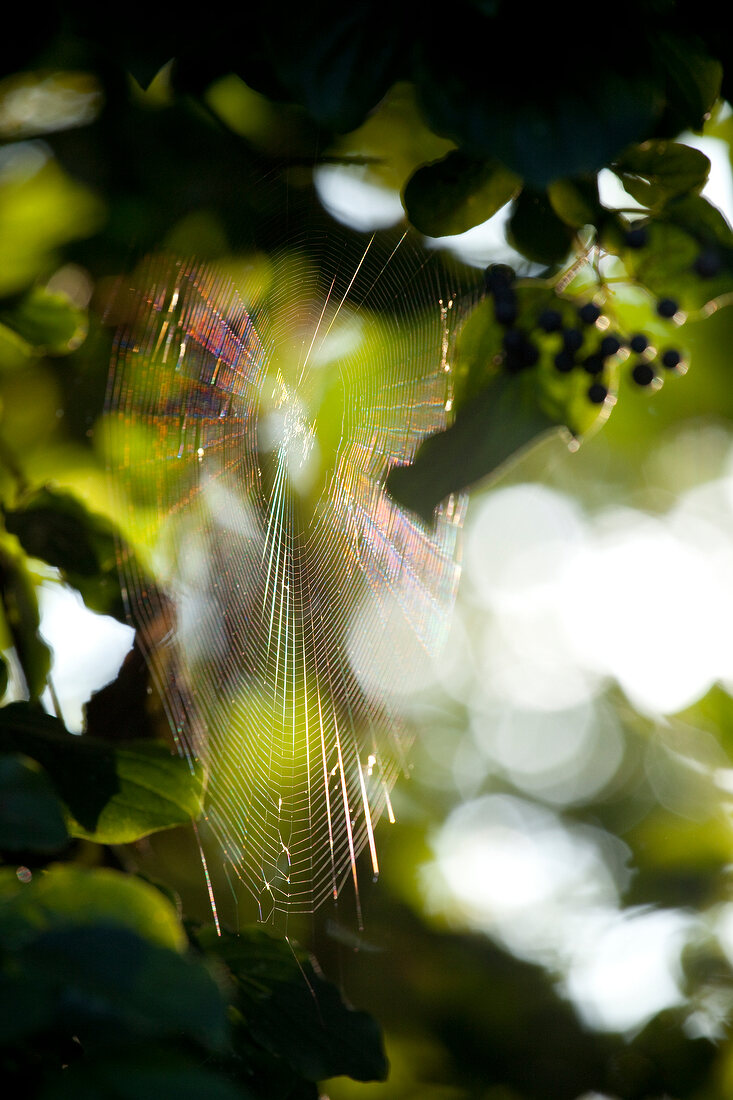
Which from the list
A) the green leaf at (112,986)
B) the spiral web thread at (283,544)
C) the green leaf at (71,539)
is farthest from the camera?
the spiral web thread at (283,544)

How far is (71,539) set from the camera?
953mm

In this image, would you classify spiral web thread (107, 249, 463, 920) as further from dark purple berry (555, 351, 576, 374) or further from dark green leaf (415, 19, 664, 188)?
dark green leaf (415, 19, 664, 188)

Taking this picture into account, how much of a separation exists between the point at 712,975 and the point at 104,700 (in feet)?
4.43

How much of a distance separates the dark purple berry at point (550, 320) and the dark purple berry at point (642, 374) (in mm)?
143

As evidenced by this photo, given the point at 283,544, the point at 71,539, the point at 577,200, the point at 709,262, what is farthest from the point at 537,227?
the point at 283,544

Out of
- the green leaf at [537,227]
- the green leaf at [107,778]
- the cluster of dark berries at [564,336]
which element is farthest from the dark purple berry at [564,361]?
the green leaf at [107,778]

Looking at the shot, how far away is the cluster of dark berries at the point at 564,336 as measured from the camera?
84 cm

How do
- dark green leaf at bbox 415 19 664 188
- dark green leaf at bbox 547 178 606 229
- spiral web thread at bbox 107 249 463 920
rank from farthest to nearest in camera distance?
spiral web thread at bbox 107 249 463 920
dark green leaf at bbox 547 178 606 229
dark green leaf at bbox 415 19 664 188

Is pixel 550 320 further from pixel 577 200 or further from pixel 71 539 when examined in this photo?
pixel 71 539

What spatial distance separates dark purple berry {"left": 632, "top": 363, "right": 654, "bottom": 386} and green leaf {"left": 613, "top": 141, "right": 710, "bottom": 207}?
18cm

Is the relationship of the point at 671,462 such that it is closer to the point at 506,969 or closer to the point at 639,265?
the point at 506,969

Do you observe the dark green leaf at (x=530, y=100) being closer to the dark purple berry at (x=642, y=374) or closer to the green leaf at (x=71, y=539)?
the dark purple berry at (x=642, y=374)

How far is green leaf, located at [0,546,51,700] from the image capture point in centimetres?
97

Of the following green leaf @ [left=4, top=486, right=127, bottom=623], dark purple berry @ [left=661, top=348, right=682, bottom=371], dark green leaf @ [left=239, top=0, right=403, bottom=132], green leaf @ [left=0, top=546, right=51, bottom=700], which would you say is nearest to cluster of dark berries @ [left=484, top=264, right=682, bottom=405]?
dark purple berry @ [left=661, top=348, right=682, bottom=371]
